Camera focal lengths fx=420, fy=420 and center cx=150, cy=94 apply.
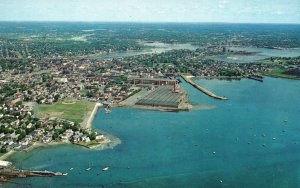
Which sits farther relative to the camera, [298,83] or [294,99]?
[298,83]

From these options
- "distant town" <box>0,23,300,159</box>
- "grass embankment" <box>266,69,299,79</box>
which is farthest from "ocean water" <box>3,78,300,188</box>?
"grass embankment" <box>266,69,299,79</box>

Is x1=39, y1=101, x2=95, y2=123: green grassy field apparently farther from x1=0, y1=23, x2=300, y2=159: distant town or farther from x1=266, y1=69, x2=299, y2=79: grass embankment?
x1=266, y1=69, x2=299, y2=79: grass embankment

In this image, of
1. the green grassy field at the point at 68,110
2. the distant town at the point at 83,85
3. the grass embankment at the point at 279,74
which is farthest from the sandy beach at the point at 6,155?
the grass embankment at the point at 279,74

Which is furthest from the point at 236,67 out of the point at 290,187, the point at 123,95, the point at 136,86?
the point at 290,187

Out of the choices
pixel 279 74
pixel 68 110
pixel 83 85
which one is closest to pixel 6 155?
pixel 68 110

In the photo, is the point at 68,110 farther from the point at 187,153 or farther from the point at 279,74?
the point at 279,74

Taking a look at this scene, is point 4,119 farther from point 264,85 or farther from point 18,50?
point 18,50
